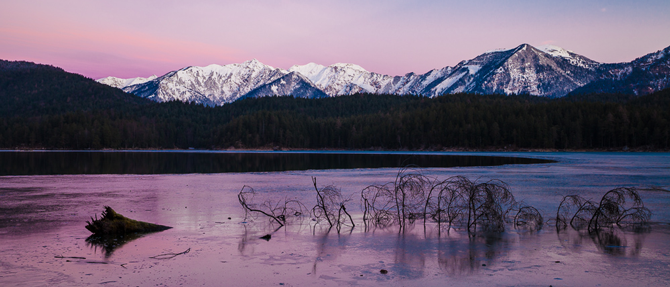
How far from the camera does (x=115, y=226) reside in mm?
14281

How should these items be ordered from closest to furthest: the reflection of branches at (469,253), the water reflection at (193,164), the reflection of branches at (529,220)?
the reflection of branches at (469,253), the reflection of branches at (529,220), the water reflection at (193,164)

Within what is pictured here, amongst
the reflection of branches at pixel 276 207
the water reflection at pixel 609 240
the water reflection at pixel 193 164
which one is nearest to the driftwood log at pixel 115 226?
the reflection of branches at pixel 276 207

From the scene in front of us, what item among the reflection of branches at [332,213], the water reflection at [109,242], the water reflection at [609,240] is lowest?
the water reflection at [609,240]

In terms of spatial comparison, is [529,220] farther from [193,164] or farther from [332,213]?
[193,164]

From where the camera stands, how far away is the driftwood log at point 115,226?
14.1 m

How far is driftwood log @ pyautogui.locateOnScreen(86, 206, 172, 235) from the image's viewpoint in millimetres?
14117

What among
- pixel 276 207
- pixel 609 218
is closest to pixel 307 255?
pixel 276 207

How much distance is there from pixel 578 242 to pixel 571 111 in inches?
6633

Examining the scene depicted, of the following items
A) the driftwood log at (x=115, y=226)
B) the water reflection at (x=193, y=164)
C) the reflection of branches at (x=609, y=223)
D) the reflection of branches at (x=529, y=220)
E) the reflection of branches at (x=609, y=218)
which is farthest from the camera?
the water reflection at (x=193, y=164)

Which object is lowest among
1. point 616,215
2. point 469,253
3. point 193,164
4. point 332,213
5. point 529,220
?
point 469,253

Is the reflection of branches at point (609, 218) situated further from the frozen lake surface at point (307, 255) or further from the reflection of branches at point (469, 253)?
the reflection of branches at point (469, 253)

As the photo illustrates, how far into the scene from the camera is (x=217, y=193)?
2541 cm

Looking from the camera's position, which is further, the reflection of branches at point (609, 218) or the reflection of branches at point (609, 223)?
the reflection of branches at point (609, 218)

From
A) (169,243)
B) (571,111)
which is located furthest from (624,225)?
(571,111)
